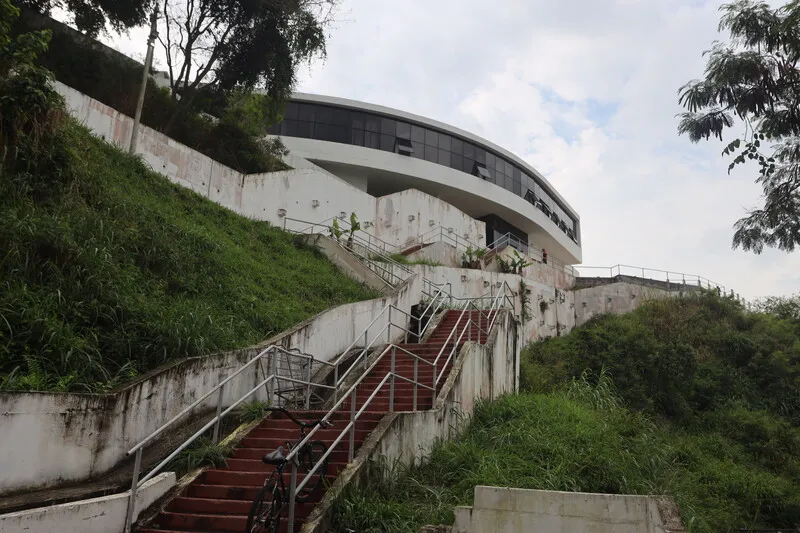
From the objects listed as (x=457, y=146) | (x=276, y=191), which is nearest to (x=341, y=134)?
(x=457, y=146)

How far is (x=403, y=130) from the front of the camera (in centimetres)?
3000

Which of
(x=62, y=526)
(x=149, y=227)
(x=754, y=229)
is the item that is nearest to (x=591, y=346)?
(x=754, y=229)

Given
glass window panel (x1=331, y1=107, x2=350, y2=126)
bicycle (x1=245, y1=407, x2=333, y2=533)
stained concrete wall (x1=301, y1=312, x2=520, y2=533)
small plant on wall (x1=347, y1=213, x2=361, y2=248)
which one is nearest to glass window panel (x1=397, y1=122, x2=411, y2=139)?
glass window panel (x1=331, y1=107, x2=350, y2=126)

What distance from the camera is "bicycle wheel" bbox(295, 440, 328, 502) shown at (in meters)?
5.32

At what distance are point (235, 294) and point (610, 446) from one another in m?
6.33

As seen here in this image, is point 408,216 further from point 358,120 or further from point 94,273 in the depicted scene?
point 94,273

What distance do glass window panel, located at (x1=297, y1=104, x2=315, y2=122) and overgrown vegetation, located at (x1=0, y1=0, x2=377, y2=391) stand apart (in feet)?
55.4

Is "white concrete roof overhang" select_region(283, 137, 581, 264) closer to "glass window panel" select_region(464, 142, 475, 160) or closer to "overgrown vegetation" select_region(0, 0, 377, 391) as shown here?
"glass window panel" select_region(464, 142, 475, 160)

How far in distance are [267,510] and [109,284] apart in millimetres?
4162

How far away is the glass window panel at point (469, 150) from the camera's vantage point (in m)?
31.5

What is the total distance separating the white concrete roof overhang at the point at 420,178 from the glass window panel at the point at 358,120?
1.55 meters

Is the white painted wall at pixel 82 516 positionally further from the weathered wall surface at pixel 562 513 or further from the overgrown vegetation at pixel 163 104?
the overgrown vegetation at pixel 163 104

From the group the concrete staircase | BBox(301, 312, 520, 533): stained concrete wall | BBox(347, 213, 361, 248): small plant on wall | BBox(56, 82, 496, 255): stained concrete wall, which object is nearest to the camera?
the concrete staircase

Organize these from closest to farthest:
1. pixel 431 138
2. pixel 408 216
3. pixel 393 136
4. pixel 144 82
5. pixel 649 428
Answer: pixel 649 428 < pixel 144 82 < pixel 408 216 < pixel 393 136 < pixel 431 138
